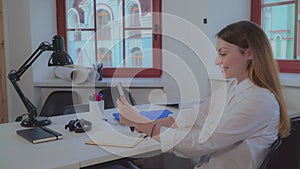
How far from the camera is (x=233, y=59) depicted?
1330 millimetres

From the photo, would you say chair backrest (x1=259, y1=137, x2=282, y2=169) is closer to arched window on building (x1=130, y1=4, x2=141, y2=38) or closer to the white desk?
the white desk

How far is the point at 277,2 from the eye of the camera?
2676 millimetres

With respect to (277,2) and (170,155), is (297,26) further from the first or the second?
(170,155)

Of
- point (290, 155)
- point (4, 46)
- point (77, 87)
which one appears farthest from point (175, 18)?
point (290, 155)

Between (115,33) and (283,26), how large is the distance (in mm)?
1593

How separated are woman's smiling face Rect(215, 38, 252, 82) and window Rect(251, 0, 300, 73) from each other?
56.4 inches

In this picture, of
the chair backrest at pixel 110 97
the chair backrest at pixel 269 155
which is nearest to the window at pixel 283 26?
the chair backrest at pixel 110 97

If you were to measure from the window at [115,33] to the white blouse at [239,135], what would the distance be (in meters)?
2.06

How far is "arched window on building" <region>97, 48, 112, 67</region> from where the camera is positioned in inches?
134

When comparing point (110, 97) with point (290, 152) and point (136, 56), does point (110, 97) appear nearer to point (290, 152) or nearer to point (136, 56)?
point (136, 56)

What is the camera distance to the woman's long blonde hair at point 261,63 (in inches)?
50.5

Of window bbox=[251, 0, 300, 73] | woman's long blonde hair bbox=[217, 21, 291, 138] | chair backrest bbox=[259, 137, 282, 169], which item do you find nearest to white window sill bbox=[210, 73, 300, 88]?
window bbox=[251, 0, 300, 73]

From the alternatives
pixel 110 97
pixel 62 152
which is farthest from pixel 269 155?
pixel 110 97

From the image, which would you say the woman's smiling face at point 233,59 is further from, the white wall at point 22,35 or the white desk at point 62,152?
the white wall at point 22,35
